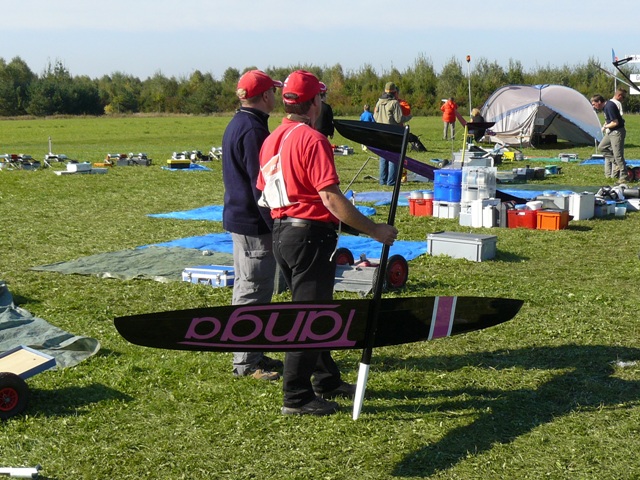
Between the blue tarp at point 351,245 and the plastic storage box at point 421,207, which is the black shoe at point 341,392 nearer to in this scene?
the blue tarp at point 351,245

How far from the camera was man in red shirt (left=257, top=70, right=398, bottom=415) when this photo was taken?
439 centimetres

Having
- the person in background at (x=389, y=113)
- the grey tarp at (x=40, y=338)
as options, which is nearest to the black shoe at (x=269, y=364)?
the grey tarp at (x=40, y=338)

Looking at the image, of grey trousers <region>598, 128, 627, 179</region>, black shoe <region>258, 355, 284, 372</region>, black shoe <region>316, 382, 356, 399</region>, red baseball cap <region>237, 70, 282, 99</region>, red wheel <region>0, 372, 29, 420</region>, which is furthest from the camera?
grey trousers <region>598, 128, 627, 179</region>

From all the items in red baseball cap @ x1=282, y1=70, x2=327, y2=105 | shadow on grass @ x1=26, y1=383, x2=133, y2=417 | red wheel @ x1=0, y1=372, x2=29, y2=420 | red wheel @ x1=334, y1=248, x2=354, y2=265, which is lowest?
shadow on grass @ x1=26, y1=383, x2=133, y2=417

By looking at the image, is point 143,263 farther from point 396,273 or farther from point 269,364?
point 269,364

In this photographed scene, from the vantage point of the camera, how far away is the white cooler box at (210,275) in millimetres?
7953

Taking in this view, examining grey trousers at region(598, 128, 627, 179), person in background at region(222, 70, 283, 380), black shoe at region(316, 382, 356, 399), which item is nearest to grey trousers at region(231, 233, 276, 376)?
person in background at region(222, 70, 283, 380)

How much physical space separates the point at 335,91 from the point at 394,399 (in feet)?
221

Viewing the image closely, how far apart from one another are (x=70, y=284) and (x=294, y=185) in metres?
4.59

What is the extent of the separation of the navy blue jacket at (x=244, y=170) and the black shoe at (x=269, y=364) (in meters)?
0.95

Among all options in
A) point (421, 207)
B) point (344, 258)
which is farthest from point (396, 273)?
point (421, 207)

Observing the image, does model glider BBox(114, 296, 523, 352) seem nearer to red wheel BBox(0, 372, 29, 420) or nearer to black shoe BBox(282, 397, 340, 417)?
black shoe BBox(282, 397, 340, 417)

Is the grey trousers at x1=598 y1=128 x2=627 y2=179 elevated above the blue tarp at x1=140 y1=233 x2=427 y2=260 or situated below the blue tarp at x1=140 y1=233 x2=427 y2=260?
above

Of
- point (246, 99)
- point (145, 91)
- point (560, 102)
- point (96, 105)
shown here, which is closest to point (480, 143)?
point (560, 102)
